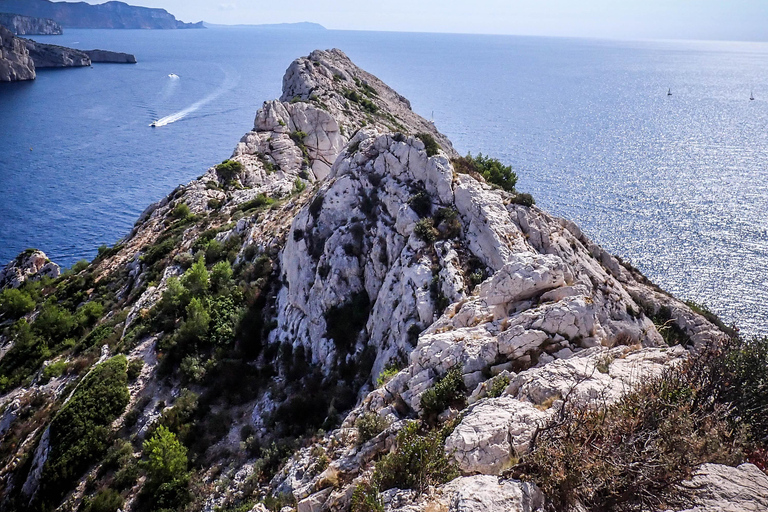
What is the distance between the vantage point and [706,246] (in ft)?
215

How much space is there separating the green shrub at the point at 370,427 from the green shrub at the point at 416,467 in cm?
281

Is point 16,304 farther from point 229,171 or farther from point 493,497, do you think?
point 493,497

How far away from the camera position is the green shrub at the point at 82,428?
2217 centimetres

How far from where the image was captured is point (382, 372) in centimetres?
2034

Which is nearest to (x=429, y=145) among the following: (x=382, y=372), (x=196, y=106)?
(x=382, y=372)

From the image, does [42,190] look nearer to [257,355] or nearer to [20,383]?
[20,383]

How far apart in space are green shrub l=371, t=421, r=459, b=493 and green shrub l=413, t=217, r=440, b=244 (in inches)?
531

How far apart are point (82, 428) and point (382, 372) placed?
16.8m

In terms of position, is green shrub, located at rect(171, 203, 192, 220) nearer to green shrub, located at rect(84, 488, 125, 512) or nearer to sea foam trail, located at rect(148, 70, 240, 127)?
green shrub, located at rect(84, 488, 125, 512)

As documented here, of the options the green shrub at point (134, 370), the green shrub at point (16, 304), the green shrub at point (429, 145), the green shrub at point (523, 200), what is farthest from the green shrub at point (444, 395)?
the green shrub at point (16, 304)

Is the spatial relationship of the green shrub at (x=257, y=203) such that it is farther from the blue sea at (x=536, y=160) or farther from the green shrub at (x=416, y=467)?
the blue sea at (x=536, y=160)

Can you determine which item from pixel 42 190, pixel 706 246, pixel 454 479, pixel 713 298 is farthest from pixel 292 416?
pixel 42 190

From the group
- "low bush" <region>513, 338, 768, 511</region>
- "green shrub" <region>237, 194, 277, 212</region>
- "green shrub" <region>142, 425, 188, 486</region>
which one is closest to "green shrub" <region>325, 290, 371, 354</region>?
"green shrub" <region>142, 425, 188, 486</region>

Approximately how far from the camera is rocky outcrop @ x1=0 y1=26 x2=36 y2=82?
599ft
